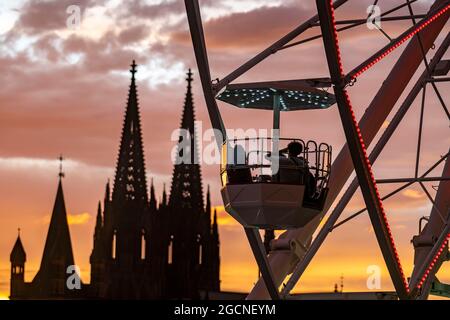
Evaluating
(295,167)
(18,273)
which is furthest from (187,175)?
(295,167)

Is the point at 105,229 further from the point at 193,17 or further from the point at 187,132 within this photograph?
the point at 193,17

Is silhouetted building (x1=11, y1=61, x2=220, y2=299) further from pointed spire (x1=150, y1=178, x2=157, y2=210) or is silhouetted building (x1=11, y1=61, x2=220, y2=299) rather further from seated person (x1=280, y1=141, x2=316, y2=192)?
seated person (x1=280, y1=141, x2=316, y2=192)

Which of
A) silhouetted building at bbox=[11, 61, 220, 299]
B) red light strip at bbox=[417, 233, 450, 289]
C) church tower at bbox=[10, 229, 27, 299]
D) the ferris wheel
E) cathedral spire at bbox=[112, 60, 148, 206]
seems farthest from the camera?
church tower at bbox=[10, 229, 27, 299]

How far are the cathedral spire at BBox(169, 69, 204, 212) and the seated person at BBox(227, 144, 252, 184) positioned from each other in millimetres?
153601

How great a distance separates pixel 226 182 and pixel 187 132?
15562 centimetres

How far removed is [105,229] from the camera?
7387 inches

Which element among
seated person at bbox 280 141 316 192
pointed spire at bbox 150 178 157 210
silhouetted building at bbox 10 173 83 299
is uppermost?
pointed spire at bbox 150 178 157 210

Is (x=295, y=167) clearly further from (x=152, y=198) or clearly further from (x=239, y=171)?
(x=152, y=198)

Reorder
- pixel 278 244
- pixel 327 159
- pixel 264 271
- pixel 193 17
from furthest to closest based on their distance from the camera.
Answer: pixel 278 244, pixel 264 271, pixel 327 159, pixel 193 17

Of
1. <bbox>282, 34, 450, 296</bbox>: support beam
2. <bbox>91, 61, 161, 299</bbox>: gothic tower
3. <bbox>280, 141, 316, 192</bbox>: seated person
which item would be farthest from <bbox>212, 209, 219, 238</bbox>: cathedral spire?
<bbox>280, 141, 316, 192</bbox>: seated person

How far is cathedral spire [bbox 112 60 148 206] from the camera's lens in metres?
188

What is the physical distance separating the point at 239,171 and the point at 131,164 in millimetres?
164394

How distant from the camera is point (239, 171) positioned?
30.6 m
